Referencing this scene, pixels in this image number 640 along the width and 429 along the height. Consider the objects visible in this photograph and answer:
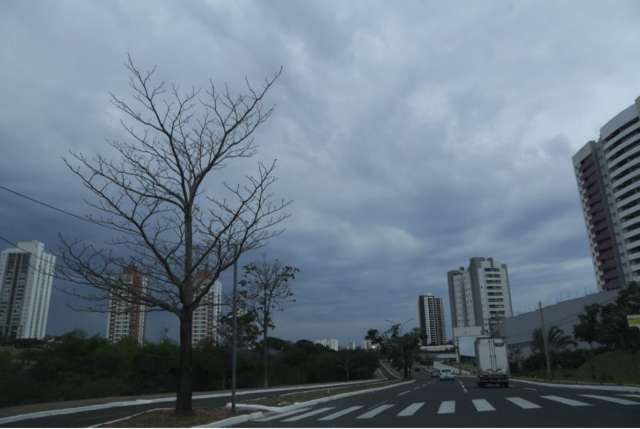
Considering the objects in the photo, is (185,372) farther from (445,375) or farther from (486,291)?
(486,291)

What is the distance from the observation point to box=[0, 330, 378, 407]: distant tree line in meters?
23.8

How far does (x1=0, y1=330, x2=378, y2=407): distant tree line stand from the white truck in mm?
20996

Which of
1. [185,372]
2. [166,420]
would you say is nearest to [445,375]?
[185,372]

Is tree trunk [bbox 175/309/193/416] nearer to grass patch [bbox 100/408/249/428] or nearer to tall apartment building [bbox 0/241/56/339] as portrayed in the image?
grass patch [bbox 100/408/249/428]

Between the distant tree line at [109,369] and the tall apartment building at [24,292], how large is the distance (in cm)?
127

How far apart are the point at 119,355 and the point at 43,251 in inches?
710

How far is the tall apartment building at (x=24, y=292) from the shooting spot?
54.6 ft

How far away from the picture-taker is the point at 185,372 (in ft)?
45.8

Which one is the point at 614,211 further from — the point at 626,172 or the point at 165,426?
Result: the point at 165,426

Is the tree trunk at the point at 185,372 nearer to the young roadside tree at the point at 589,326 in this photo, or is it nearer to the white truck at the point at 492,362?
the white truck at the point at 492,362

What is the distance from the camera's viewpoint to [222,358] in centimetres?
4125

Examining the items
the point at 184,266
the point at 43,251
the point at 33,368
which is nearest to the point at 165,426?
the point at 184,266

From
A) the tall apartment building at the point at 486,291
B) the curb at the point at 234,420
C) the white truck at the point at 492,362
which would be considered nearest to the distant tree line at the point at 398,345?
the white truck at the point at 492,362

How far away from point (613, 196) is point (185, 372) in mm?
116437
